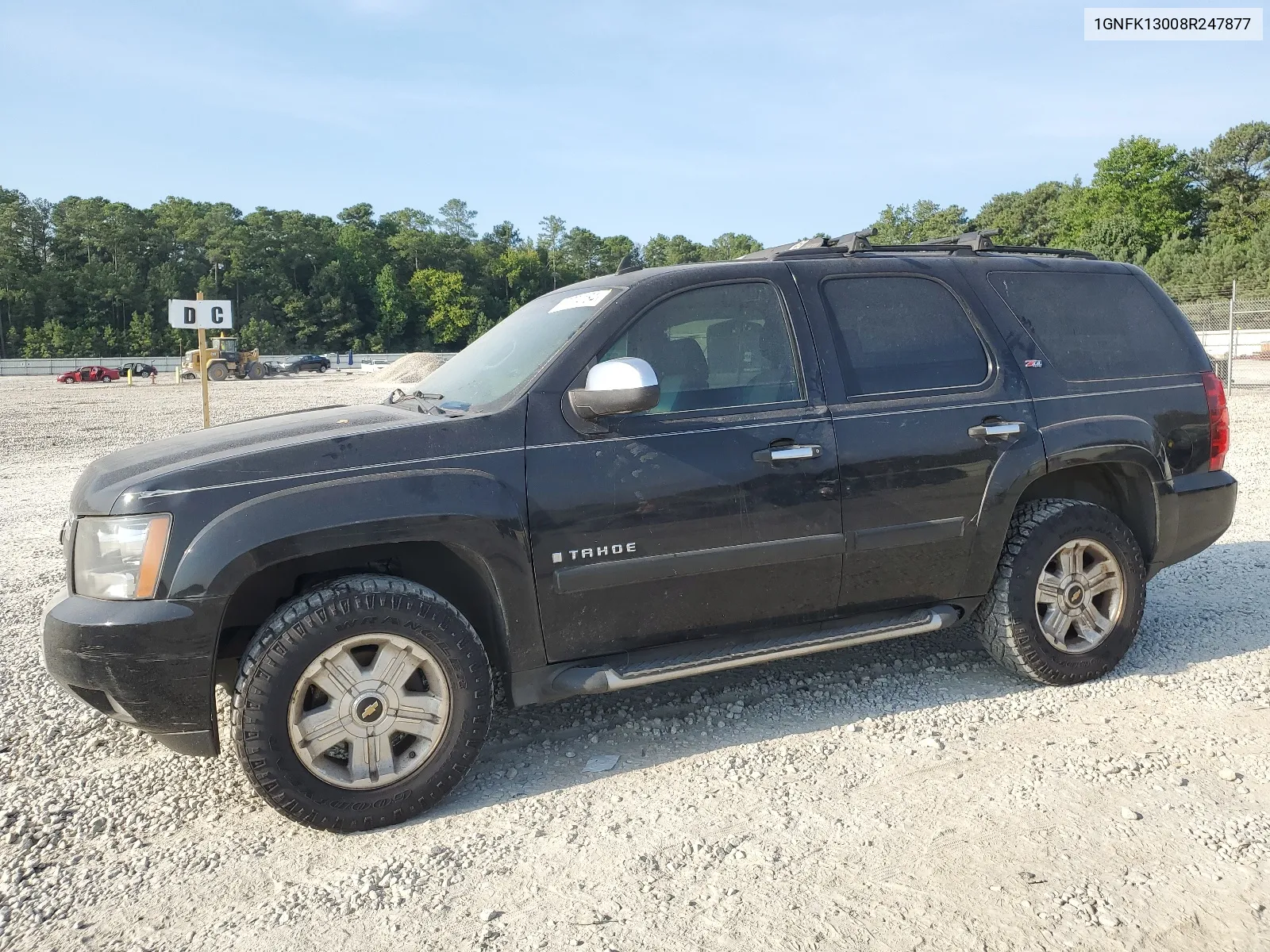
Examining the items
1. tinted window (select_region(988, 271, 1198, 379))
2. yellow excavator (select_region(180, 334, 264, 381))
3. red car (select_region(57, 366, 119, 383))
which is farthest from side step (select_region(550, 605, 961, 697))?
red car (select_region(57, 366, 119, 383))

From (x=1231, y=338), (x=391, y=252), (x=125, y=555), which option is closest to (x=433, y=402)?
(x=125, y=555)

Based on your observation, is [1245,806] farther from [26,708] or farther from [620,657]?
[26,708]

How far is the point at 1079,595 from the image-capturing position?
4.29 meters

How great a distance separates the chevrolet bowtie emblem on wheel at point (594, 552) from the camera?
336cm

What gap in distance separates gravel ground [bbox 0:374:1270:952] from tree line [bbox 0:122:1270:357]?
60.5 m

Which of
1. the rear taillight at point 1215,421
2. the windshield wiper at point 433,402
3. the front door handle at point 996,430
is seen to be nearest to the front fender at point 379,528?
the windshield wiper at point 433,402

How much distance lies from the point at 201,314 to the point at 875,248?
386 inches

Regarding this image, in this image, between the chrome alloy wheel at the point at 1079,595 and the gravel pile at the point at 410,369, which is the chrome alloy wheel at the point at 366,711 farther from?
the gravel pile at the point at 410,369

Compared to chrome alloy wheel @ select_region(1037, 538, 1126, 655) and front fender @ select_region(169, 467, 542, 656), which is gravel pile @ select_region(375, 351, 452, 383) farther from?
front fender @ select_region(169, 467, 542, 656)

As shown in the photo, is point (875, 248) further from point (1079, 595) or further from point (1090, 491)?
point (1079, 595)

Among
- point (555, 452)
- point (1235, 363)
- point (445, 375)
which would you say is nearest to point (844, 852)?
point (555, 452)

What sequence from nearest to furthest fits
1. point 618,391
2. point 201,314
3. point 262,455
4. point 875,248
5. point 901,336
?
point 262,455 → point 618,391 → point 901,336 → point 875,248 → point 201,314

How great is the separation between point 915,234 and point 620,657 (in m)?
115

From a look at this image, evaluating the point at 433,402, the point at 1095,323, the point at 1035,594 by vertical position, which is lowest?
the point at 1035,594
